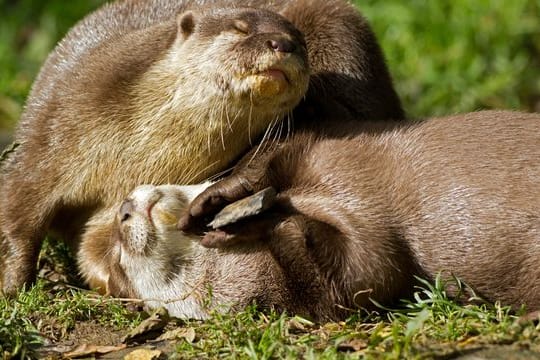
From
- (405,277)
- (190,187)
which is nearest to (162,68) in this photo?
(190,187)

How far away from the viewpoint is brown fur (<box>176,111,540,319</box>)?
12.1 ft

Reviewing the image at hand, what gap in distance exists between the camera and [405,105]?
704 cm

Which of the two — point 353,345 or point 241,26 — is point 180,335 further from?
point 241,26

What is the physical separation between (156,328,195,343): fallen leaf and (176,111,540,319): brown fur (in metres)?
0.30

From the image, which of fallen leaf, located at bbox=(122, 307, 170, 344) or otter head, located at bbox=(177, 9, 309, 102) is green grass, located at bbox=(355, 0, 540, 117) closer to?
otter head, located at bbox=(177, 9, 309, 102)

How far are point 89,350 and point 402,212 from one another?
1.14 metres

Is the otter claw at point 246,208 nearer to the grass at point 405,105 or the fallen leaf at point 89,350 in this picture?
the grass at point 405,105

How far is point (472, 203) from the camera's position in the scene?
3752 mm

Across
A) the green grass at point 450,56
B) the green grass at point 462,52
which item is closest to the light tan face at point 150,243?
the green grass at point 450,56

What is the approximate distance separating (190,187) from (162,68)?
1.63 feet

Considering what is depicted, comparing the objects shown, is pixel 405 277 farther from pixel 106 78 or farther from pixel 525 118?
pixel 106 78

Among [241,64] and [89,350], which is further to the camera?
[241,64]

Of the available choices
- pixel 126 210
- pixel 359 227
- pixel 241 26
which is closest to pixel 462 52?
pixel 241 26

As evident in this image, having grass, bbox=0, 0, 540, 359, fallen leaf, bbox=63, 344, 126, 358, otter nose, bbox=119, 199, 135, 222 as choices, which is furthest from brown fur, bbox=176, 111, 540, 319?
fallen leaf, bbox=63, 344, 126, 358
